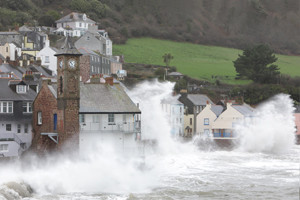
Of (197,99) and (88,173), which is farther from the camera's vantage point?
(197,99)

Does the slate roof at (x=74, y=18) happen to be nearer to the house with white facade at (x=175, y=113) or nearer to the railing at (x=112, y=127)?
the house with white facade at (x=175, y=113)

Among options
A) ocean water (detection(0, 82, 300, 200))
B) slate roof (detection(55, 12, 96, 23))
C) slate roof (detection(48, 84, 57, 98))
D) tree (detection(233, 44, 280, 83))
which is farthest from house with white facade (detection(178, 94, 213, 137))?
slate roof (detection(55, 12, 96, 23))

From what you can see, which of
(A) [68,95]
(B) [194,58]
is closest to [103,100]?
(A) [68,95]

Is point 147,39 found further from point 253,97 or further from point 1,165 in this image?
point 1,165

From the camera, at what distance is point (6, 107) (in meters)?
52.2

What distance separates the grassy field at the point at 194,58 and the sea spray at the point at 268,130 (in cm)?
2941

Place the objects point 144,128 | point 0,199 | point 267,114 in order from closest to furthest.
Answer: point 0,199, point 144,128, point 267,114

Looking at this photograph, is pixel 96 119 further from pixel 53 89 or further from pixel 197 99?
pixel 197 99

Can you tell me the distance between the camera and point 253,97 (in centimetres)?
10662

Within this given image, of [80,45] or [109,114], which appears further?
[80,45]

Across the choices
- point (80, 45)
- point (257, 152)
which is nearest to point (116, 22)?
point (80, 45)

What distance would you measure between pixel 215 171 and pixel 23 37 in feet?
215

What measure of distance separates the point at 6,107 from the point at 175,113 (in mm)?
35793

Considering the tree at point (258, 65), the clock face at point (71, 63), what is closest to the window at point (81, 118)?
the clock face at point (71, 63)
